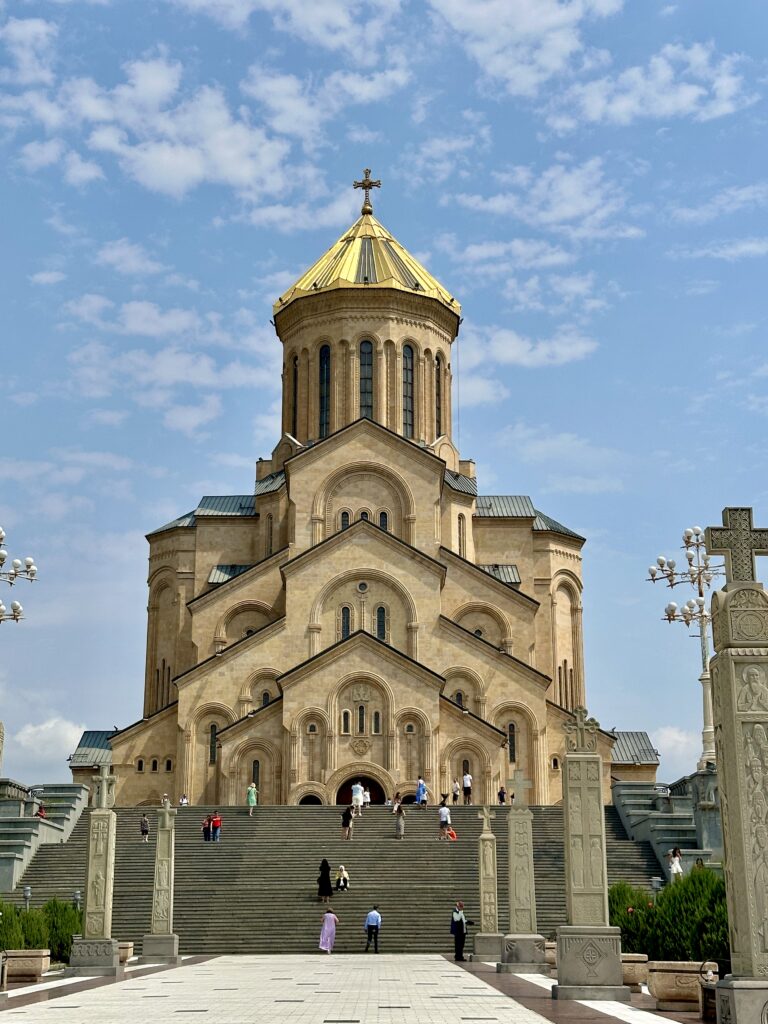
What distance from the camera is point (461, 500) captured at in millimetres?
44281

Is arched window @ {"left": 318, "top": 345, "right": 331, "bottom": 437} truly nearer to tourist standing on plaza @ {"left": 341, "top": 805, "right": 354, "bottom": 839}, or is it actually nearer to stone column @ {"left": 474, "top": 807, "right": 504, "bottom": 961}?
tourist standing on plaza @ {"left": 341, "top": 805, "right": 354, "bottom": 839}

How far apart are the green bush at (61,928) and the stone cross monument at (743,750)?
14.0 meters

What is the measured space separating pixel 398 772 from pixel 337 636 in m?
4.82

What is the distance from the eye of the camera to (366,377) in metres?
45.1

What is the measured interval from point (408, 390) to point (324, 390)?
295 cm

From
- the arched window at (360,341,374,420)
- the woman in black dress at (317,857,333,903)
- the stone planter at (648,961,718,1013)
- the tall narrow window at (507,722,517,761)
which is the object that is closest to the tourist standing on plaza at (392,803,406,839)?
the woman in black dress at (317,857,333,903)

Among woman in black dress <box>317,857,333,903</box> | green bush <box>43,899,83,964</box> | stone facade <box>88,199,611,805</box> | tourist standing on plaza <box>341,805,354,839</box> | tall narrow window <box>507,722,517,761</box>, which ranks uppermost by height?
stone facade <box>88,199,611,805</box>

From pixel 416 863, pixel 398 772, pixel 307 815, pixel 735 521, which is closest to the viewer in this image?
pixel 735 521

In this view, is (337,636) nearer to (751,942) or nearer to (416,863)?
(416,863)

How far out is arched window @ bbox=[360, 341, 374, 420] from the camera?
44.8 metres

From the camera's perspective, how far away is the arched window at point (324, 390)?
4509 cm

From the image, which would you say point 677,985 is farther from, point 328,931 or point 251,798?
point 251,798

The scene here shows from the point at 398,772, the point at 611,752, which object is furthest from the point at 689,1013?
the point at 611,752

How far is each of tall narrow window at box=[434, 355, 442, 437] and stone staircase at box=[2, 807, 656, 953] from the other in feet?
54.9
